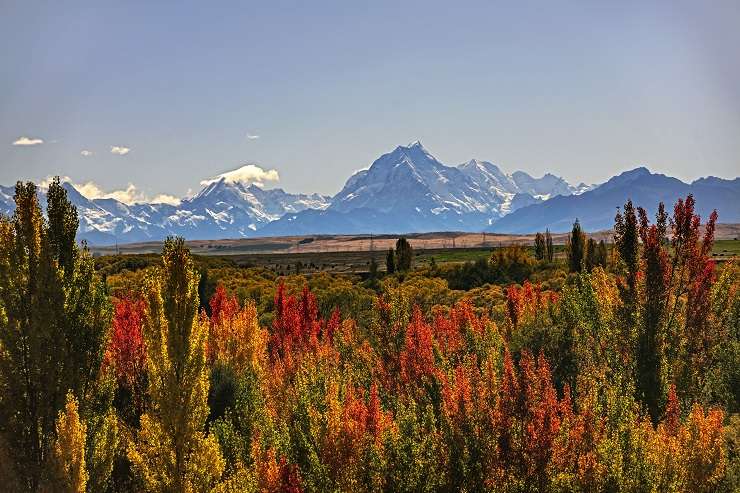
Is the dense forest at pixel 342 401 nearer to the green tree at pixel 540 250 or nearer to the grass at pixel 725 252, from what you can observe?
the green tree at pixel 540 250

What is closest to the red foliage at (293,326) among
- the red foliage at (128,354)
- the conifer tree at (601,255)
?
the red foliage at (128,354)

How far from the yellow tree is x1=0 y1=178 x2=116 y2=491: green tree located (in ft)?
10.5

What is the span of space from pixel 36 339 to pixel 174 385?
4.25 meters

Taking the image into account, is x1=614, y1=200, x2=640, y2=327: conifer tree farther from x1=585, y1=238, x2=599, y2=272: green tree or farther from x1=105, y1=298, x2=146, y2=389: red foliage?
x1=585, y1=238, x2=599, y2=272: green tree

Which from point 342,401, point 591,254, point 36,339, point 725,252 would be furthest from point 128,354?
point 725,252

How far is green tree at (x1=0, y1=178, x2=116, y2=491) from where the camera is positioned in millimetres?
15500

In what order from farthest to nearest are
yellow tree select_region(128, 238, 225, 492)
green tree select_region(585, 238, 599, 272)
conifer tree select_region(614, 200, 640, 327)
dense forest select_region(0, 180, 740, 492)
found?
green tree select_region(585, 238, 599, 272), conifer tree select_region(614, 200, 640, 327), dense forest select_region(0, 180, 740, 492), yellow tree select_region(128, 238, 225, 492)

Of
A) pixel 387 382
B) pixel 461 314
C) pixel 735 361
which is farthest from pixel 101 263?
pixel 735 361

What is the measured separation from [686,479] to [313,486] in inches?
345

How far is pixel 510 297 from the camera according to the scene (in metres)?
35.5

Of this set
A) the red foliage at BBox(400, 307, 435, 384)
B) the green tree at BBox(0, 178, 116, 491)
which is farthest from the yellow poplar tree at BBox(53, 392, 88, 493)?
the red foliage at BBox(400, 307, 435, 384)

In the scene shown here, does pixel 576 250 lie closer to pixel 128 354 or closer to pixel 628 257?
pixel 628 257

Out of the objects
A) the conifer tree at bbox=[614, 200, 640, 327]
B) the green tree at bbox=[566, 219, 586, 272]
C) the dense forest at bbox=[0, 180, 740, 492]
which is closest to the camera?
the dense forest at bbox=[0, 180, 740, 492]

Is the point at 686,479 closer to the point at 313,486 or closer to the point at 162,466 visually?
the point at 313,486
